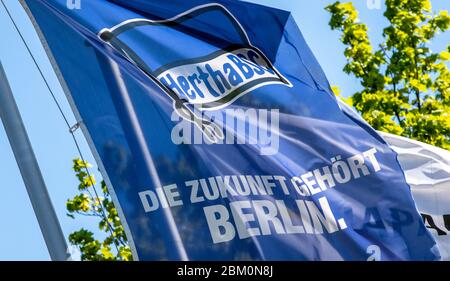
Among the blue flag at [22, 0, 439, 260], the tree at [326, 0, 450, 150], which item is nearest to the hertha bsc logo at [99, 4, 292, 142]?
the blue flag at [22, 0, 439, 260]

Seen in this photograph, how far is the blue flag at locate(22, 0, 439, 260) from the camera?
31.0 feet

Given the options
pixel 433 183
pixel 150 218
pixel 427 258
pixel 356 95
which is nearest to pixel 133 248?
pixel 150 218

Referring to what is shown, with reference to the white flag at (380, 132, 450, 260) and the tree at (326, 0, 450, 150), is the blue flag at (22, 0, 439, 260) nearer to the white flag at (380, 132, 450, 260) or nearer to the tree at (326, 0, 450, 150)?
the white flag at (380, 132, 450, 260)

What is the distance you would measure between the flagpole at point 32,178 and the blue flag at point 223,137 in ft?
1.88

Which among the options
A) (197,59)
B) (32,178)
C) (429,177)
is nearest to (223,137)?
(197,59)

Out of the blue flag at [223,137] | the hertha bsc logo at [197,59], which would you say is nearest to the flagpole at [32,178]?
the blue flag at [223,137]

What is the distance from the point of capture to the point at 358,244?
1014cm

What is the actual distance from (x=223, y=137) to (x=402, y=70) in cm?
1171

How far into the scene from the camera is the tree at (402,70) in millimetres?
20266

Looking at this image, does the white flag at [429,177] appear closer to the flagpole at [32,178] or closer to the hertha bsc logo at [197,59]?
the hertha bsc logo at [197,59]

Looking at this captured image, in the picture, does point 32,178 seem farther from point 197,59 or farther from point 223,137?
point 197,59

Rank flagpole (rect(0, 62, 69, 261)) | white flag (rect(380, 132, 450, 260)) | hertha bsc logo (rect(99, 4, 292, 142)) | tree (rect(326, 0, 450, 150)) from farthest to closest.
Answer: tree (rect(326, 0, 450, 150))
white flag (rect(380, 132, 450, 260))
hertha bsc logo (rect(99, 4, 292, 142))
flagpole (rect(0, 62, 69, 261))

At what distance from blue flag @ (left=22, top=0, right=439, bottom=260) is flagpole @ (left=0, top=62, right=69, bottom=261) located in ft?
1.88

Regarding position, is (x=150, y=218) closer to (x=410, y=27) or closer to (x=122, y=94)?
(x=122, y=94)
